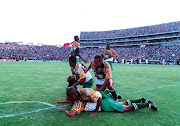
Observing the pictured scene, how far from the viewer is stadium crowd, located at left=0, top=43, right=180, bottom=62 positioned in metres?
47.3

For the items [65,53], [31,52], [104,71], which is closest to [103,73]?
[104,71]

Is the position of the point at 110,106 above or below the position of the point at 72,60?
below

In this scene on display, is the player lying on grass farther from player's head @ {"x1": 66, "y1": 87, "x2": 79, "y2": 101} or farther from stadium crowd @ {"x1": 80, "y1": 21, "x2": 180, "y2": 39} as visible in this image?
stadium crowd @ {"x1": 80, "y1": 21, "x2": 180, "y2": 39}

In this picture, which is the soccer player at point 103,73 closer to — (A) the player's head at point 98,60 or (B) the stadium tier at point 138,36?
(A) the player's head at point 98,60

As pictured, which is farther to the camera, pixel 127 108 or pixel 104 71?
pixel 104 71

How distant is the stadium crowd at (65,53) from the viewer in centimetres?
4731

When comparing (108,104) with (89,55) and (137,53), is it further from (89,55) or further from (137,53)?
(89,55)

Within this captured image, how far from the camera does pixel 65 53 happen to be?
67.5 m

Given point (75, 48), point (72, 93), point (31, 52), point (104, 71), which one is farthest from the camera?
point (31, 52)

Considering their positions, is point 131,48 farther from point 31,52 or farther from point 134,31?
point 31,52

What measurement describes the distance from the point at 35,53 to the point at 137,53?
41.9m

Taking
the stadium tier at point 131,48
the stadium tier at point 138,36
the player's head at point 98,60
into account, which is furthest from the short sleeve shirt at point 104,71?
the stadium tier at point 138,36

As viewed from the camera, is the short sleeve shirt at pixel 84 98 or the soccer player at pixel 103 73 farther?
the soccer player at pixel 103 73

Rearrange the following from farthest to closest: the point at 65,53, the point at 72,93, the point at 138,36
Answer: the point at 65,53
the point at 138,36
the point at 72,93
